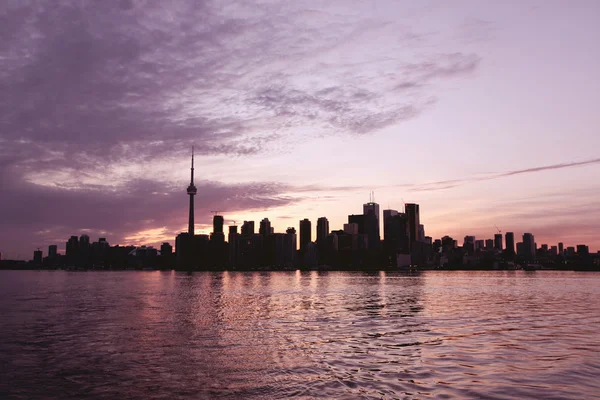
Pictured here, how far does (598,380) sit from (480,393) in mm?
8266

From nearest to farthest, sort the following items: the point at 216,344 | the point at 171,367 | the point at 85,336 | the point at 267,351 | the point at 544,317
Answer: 1. the point at 171,367
2. the point at 267,351
3. the point at 216,344
4. the point at 85,336
5. the point at 544,317

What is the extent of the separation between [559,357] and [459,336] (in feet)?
35.6

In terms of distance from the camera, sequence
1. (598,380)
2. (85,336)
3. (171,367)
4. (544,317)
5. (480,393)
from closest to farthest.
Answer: (480,393) < (598,380) < (171,367) < (85,336) < (544,317)

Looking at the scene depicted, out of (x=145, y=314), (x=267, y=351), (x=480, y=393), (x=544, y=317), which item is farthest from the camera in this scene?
(x=145, y=314)

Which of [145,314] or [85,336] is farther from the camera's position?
[145,314]

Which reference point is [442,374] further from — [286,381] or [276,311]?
[276,311]

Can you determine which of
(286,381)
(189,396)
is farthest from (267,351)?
(189,396)

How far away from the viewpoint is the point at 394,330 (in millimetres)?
48281

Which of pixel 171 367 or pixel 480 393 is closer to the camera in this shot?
pixel 480 393

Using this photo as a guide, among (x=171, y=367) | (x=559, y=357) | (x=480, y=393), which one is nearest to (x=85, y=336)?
(x=171, y=367)

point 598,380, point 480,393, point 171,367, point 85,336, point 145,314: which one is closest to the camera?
point 480,393

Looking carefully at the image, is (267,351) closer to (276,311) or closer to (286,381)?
(286,381)

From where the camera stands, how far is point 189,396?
25.0 metres

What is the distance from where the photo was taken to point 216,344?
41469mm
